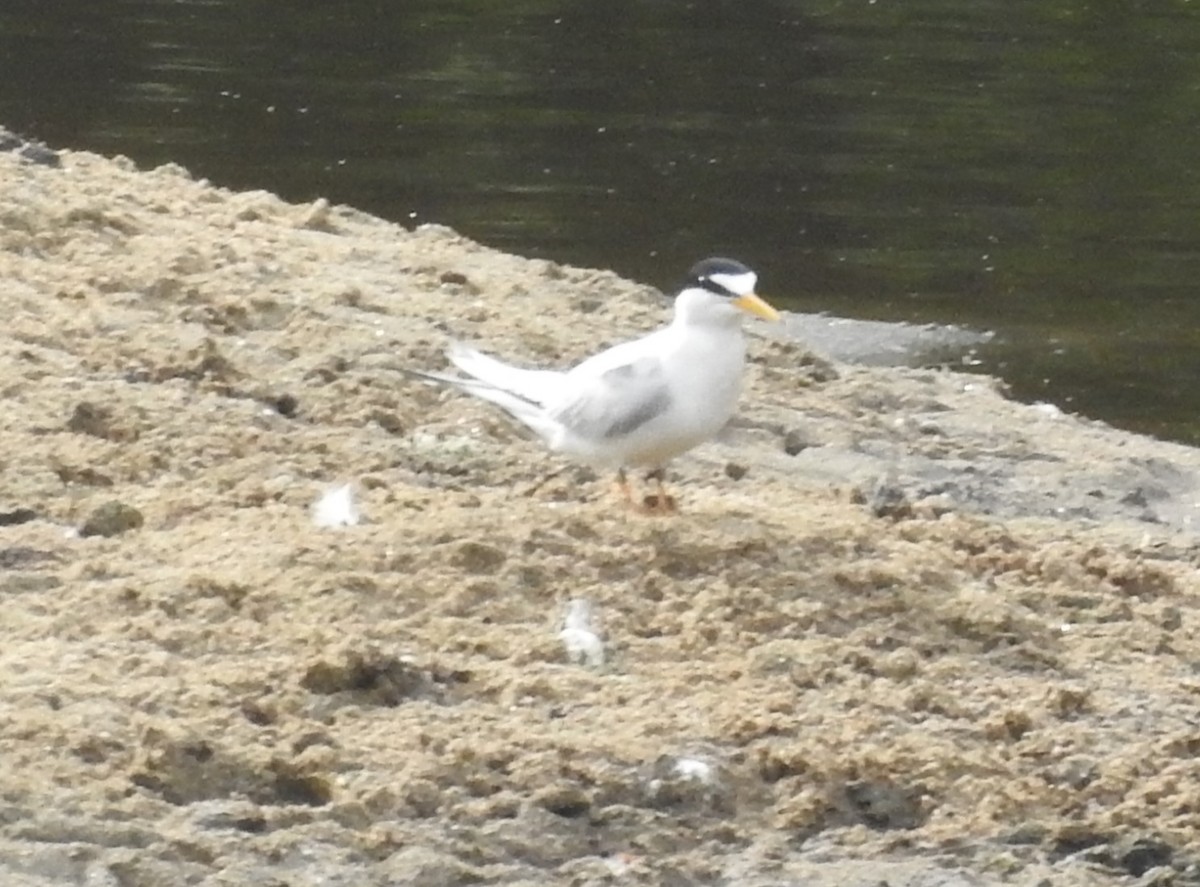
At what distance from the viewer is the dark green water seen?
11789mm

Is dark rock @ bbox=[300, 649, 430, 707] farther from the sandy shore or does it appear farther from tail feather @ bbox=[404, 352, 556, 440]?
tail feather @ bbox=[404, 352, 556, 440]

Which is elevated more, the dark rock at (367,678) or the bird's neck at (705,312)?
the bird's neck at (705,312)

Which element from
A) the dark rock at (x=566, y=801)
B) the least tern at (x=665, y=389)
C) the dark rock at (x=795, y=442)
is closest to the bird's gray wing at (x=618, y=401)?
the least tern at (x=665, y=389)

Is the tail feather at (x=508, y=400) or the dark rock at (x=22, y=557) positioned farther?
the tail feather at (x=508, y=400)

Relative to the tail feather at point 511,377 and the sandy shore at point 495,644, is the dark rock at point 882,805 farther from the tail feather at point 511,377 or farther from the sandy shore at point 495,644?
the tail feather at point 511,377

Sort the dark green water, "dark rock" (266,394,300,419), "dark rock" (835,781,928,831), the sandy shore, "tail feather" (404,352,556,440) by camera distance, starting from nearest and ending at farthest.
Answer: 1. the sandy shore
2. "dark rock" (835,781,928,831)
3. "tail feather" (404,352,556,440)
4. "dark rock" (266,394,300,419)
5. the dark green water

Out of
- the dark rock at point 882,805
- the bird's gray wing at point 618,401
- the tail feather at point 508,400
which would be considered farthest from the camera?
the tail feather at point 508,400

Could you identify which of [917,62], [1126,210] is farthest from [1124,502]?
[917,62]

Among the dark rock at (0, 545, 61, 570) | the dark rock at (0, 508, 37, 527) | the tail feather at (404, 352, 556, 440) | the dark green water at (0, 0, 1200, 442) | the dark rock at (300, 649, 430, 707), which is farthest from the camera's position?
the dark green water at (0, 0, 1200, 442)

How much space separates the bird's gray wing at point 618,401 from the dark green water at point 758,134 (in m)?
4.20

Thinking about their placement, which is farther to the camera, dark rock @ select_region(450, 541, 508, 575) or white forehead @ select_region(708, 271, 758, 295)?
white forehead @ select_region(708, 271, 758, 295)

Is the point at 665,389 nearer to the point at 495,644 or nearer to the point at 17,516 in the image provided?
the point at 495,644

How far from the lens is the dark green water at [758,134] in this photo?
11789mm

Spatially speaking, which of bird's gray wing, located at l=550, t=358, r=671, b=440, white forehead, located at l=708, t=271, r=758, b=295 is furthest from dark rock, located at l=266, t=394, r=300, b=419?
white forehead, located at l=708, t=271, r=758, b=295
